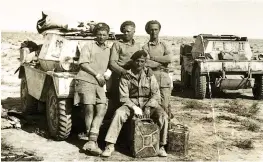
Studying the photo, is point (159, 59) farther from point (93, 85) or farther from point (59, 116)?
point (59, 116)

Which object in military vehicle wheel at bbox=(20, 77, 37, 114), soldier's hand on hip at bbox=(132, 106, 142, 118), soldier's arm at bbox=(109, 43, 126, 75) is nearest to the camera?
soldier's hand on hip at bbox=(132, 106, 142, 118)

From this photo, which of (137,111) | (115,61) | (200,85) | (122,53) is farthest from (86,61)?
(200,85)

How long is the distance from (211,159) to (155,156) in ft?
2.86

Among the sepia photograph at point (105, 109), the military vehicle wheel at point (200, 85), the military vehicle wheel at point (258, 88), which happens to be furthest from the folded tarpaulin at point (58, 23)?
the military vehicle wheel at point (258, 88)

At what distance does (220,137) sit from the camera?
291 inches

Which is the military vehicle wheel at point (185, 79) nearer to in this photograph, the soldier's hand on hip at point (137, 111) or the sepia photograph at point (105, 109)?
the sepia photograph at point (105, 109)

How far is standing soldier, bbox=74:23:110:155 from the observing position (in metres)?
6.10

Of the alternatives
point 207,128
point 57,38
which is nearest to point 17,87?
point 57,38

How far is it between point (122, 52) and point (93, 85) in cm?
76

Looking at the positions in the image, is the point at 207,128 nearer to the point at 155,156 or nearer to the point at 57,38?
the point at 155,156

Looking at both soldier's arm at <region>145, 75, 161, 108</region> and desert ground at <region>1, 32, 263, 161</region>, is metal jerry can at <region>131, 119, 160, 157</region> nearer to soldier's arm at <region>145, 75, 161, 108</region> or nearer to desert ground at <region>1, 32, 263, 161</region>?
desert ground at <region>1, 32, 263, 161</region>

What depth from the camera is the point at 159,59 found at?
673 cm

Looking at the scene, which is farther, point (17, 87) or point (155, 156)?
point (17, 87)

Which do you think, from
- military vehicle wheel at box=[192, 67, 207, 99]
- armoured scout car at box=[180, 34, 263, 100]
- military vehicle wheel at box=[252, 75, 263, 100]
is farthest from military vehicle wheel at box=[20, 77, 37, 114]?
military vehicle wheel at box=[252, 75, 263, 100]
